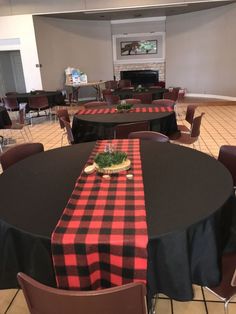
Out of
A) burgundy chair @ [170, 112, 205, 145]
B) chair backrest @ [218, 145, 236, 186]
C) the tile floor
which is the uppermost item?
chair backrest @ [218, 145, 236, 186]

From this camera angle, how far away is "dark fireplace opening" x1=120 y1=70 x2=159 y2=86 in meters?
9.83

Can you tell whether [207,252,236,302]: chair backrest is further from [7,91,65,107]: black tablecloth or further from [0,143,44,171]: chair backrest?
[7,91,65,107]: black tablecloth

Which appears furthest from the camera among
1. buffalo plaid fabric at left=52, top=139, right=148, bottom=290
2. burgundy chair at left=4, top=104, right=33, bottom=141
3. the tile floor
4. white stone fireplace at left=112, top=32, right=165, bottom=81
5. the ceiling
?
white stone fireplace at left=112, top=32, right=165, bottom=81

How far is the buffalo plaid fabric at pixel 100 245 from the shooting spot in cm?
106

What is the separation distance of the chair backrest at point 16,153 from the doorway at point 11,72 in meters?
7.15

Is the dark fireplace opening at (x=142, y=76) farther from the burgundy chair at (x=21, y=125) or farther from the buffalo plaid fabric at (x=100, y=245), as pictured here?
the buffalo plaid fabric at (x=100, y=245)

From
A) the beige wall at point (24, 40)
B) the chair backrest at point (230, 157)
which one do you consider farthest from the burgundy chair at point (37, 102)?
the chair backrest at point (230, 157)

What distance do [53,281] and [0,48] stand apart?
8.38 metres

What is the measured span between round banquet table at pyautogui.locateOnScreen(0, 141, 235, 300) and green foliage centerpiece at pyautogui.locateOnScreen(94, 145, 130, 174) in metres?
0.16

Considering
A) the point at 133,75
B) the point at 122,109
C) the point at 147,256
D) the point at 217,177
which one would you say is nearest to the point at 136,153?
the point at 217,177

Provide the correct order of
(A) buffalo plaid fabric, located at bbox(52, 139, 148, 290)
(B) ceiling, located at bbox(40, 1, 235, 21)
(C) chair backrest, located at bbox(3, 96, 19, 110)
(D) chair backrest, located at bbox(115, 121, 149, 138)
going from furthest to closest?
(B) ceiling, located at bbox(40, 1, 235, 21), (C) chair backrest, located at bbox(3, 96, 19, 110), (D) chair backrest, located at bbox(115, 121, 149, 138), (A) buffalo plaid fabric, located at bbox(52, 139, 148, 290)

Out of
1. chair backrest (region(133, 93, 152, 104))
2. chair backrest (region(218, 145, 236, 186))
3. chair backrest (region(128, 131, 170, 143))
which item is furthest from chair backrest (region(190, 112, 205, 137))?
chair backrest (region(133, 93, 152, 104))

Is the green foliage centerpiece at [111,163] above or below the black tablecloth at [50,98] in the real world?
above

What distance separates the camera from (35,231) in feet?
3.66
